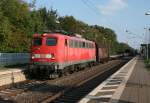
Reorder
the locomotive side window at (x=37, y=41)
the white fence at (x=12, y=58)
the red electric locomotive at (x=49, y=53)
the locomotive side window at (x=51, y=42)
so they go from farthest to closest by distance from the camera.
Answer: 1. the white fence at (x=12, y=58)
2. the locomotive side window at (x=37, y=41)
3. the locomotive side window at (x=51, y=42)
4. the red electric locomotive at (x=49, y=53)

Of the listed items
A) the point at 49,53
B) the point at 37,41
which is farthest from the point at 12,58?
the point at 49,53

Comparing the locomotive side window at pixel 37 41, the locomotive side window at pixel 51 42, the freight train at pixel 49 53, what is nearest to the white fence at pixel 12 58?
the locomotive side window at pixel 37 41

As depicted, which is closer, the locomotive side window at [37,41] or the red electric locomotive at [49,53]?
the red electric locomotive at [49,53]

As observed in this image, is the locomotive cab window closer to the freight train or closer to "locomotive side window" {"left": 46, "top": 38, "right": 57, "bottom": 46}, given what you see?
the freight train

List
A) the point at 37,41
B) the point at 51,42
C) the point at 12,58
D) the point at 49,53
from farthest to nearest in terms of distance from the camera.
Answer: the point at 12,58 < the point at 37,41 < the point at 51,42 < the point at 49,53

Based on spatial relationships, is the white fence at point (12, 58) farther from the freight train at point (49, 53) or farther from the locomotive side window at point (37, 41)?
the freight train at point (49, 53)

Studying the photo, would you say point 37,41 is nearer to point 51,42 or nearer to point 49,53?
point 51,42

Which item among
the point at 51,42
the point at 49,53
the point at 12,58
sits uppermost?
the point at 51,42

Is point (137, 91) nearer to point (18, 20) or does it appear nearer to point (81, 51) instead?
point (81, 51)

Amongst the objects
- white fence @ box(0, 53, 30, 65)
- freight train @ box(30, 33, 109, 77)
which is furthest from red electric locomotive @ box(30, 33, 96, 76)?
white fence @ box(0, 53, 30, 65)

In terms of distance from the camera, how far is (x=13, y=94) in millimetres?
19297

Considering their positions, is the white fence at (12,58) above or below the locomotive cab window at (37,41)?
below

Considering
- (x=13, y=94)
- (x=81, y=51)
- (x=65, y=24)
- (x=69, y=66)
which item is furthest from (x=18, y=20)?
(x=65, y=24)

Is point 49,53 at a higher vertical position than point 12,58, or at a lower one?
higher
